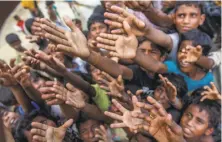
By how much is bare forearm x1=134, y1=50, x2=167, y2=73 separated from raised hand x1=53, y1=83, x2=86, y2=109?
0.30 metres

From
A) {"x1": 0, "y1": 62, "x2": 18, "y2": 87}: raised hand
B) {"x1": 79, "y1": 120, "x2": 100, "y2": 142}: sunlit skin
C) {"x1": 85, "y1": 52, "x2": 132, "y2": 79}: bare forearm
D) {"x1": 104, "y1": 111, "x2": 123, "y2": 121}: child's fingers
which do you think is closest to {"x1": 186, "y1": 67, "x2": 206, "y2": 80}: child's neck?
{"x1": 85, "y1": 52, "x2": 132, "y2": 79}: bare forearm

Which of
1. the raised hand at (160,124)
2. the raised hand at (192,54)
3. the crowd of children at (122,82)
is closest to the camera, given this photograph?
the raised hand at (160,124)

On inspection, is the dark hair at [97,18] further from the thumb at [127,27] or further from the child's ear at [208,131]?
the child's ear at [208,131]

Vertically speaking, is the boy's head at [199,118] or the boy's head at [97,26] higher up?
the boy's head at [97,26]

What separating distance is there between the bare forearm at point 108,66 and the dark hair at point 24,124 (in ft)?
1.18

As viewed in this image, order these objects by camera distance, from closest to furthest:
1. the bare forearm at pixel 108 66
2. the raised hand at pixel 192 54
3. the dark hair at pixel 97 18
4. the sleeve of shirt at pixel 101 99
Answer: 1. the bare forearm at pixel 108 66
2. the raised hand at pixel 192 54
3. the sleeve of shirt at pixel 101 99
4. the dark hair at pixel 97 18

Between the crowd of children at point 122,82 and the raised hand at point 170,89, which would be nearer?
the crowd of children at point 122,82

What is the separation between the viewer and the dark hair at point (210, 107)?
5.61ft

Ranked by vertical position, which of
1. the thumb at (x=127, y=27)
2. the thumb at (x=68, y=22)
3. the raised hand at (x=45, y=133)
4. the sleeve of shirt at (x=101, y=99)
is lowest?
the sleeve of shirt at (x=101, y=99)

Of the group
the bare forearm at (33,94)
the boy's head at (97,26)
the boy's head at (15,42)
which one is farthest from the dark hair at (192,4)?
the boy's head at (15,42)

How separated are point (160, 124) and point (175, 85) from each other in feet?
1.93

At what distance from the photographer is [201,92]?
182 cm

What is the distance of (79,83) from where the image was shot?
5.48ft

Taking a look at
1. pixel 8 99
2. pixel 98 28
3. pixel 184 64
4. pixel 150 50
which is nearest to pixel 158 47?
pixel 150 50
